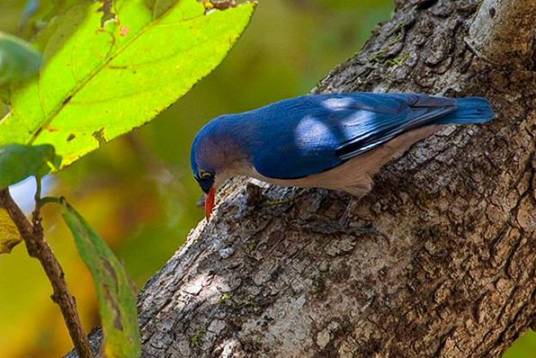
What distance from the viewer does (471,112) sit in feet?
8.50

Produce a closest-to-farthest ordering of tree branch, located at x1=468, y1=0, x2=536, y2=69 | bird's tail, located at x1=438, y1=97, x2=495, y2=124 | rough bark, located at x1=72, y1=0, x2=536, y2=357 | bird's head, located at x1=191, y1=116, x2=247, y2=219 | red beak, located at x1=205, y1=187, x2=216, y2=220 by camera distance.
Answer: rough bark, located at x1=72, y1=0, x2=536, y2=357 < bird's tail, located at x1=438, y1=97, x2=495, y2=124 < tree branch, located at x1=468, y1=0, x2=536, y2=69 < red beak, located at x1=205, y1=187, x2=216, y2=220 < bird's head, located at x1=191, y1=116, x2=247, y2=219

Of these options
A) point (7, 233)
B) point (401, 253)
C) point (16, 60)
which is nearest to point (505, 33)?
point (401, 253)

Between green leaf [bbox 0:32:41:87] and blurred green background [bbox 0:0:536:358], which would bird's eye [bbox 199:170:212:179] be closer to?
blurred green background [bbox 0:0:536:358]

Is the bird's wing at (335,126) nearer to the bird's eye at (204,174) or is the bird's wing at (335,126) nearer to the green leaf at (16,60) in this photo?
the bird's eye at (204,174)

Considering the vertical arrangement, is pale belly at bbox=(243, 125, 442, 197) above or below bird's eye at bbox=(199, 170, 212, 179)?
above

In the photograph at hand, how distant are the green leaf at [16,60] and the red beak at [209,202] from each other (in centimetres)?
Answer: 141

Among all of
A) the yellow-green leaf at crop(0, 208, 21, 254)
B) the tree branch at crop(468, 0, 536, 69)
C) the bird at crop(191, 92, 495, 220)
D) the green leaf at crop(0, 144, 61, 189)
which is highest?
the green leaf at crop(0, 144, 61, 189)

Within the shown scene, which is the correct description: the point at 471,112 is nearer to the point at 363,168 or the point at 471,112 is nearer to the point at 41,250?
the point at 363,168

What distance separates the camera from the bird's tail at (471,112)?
256 centimetres

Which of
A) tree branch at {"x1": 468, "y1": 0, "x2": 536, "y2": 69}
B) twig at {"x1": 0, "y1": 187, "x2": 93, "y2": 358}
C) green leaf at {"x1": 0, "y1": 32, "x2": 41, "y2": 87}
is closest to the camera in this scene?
green leaf at {"x1": 0, "y1": 32, "x2": 41, "y2": 87}

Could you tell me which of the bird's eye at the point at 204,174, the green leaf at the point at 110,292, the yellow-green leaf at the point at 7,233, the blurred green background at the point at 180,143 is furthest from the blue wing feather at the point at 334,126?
the green leaf at the point at 110,292

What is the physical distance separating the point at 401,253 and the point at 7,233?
42.1 inches

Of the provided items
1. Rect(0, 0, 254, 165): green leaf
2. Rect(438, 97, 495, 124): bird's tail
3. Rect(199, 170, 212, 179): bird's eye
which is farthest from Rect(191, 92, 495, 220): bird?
Rect(0, 0, 254, 165): green leaf

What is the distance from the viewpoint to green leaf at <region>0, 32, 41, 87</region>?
1.34 m
